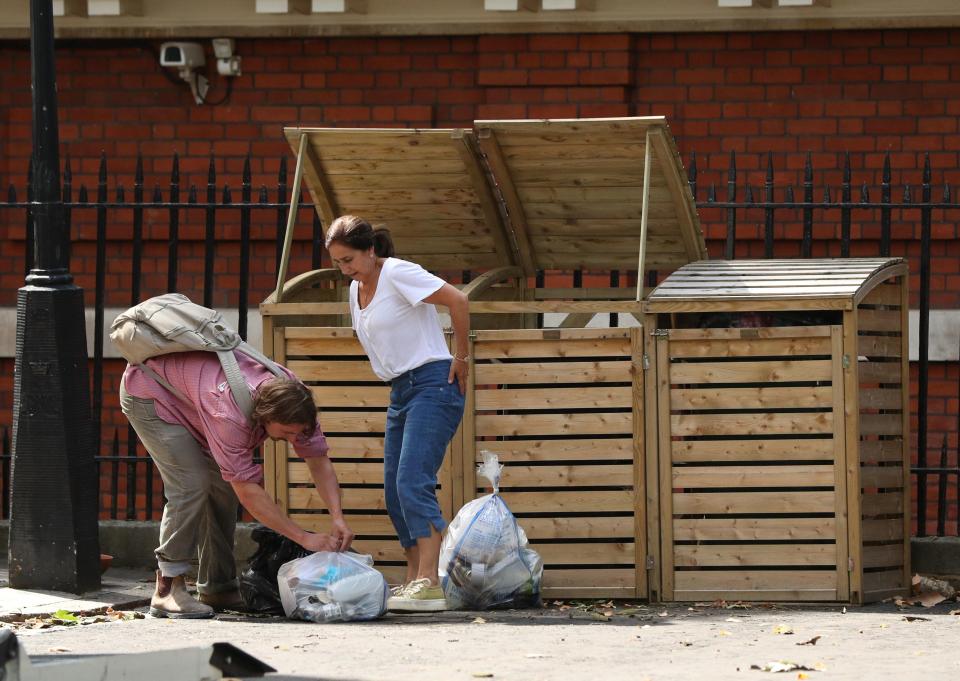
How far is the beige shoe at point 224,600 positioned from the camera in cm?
680

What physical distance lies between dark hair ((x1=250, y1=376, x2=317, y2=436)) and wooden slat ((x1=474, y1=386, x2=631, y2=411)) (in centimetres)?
106

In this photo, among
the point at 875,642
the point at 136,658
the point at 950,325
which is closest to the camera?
the point at 136,658

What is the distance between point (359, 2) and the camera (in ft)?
33.8

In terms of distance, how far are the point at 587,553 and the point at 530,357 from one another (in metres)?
0.85

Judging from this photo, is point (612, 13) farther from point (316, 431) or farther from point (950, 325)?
point (316, 431)

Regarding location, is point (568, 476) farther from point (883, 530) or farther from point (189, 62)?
point (189, 62)

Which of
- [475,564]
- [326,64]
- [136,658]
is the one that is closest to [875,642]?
[475,564]

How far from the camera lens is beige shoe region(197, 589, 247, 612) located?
22.3ft

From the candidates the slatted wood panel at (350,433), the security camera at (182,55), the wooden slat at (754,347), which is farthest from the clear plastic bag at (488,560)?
the security camera at (182,55)

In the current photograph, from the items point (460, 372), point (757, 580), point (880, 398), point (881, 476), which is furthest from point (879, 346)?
point (460, 372)

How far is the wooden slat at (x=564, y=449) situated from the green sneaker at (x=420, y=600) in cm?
69

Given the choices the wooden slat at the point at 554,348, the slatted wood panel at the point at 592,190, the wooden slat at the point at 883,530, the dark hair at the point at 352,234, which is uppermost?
the slatted wood panel at the point at 592,190

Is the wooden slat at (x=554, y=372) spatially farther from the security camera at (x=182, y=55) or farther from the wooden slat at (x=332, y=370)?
the security camera at (x=182, y=55)

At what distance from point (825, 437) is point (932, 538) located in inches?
45.0
